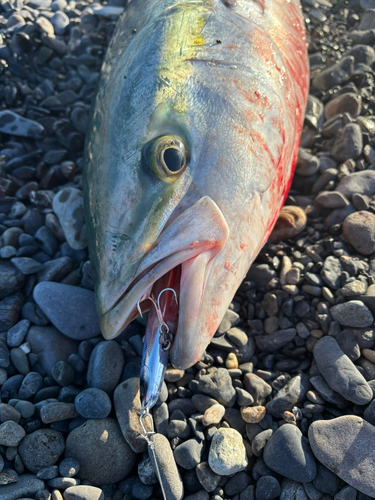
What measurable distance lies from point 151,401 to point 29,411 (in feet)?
1.92

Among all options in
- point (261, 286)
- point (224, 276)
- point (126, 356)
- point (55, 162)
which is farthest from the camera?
point (55, 162)

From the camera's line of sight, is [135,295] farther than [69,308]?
No

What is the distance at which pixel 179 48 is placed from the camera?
6.53 ft

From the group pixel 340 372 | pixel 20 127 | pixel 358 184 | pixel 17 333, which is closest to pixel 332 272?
pixel 340 372

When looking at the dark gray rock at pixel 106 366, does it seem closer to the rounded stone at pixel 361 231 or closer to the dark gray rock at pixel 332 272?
the dark gray rock at pixel 332 272

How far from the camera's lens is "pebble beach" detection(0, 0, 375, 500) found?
5.87 feet

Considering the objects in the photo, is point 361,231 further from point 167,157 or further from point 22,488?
point 22,488

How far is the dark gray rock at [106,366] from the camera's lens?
6.61ft

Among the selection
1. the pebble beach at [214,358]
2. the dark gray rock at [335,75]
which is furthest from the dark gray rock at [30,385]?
the dark gray rock at [335,75]

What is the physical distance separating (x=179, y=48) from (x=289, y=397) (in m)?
1.71

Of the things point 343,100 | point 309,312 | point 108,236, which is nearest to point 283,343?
point 309,312

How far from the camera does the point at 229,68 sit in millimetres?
1983

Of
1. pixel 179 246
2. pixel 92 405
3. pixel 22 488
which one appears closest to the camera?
pixel 179 246

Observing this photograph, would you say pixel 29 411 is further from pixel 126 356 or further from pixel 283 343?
pixel 283 343
